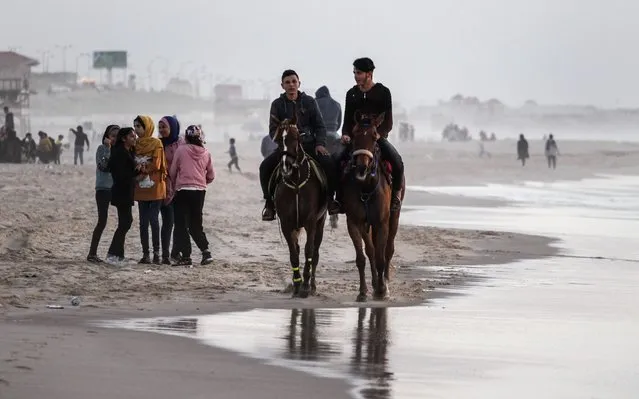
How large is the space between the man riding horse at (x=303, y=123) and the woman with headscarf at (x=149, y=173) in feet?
8.14

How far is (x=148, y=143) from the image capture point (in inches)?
669

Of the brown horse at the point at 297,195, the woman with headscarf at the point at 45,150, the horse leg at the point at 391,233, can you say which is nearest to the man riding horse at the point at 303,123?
the brown horse at the point at 297,195

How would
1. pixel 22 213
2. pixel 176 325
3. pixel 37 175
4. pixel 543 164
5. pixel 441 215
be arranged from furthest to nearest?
pixel 543 164 → pixel 37 175 → pixel 441 215 → pixel 22 213 → pixel 176 325

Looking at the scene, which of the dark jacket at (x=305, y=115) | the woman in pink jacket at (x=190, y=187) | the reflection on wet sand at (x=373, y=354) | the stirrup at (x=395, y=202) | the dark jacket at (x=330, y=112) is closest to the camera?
the reflection on wet sand at (x=373, y=354)

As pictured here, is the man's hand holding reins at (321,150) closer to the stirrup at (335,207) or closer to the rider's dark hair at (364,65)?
the stirrup at (335,207)

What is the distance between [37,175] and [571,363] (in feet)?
88.1

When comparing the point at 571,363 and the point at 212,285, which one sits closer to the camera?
the point at 571,363

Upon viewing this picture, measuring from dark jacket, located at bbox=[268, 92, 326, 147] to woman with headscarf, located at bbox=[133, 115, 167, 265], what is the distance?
8.16 ft

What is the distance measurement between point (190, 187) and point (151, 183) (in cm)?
44

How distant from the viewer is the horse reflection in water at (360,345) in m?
9.27

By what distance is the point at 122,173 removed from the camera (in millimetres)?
16766

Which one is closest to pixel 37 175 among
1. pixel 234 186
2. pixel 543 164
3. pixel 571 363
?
pixel 234 186

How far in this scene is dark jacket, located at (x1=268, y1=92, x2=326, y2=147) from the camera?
1475cm

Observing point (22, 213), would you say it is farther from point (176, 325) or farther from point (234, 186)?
point (234, 186)
